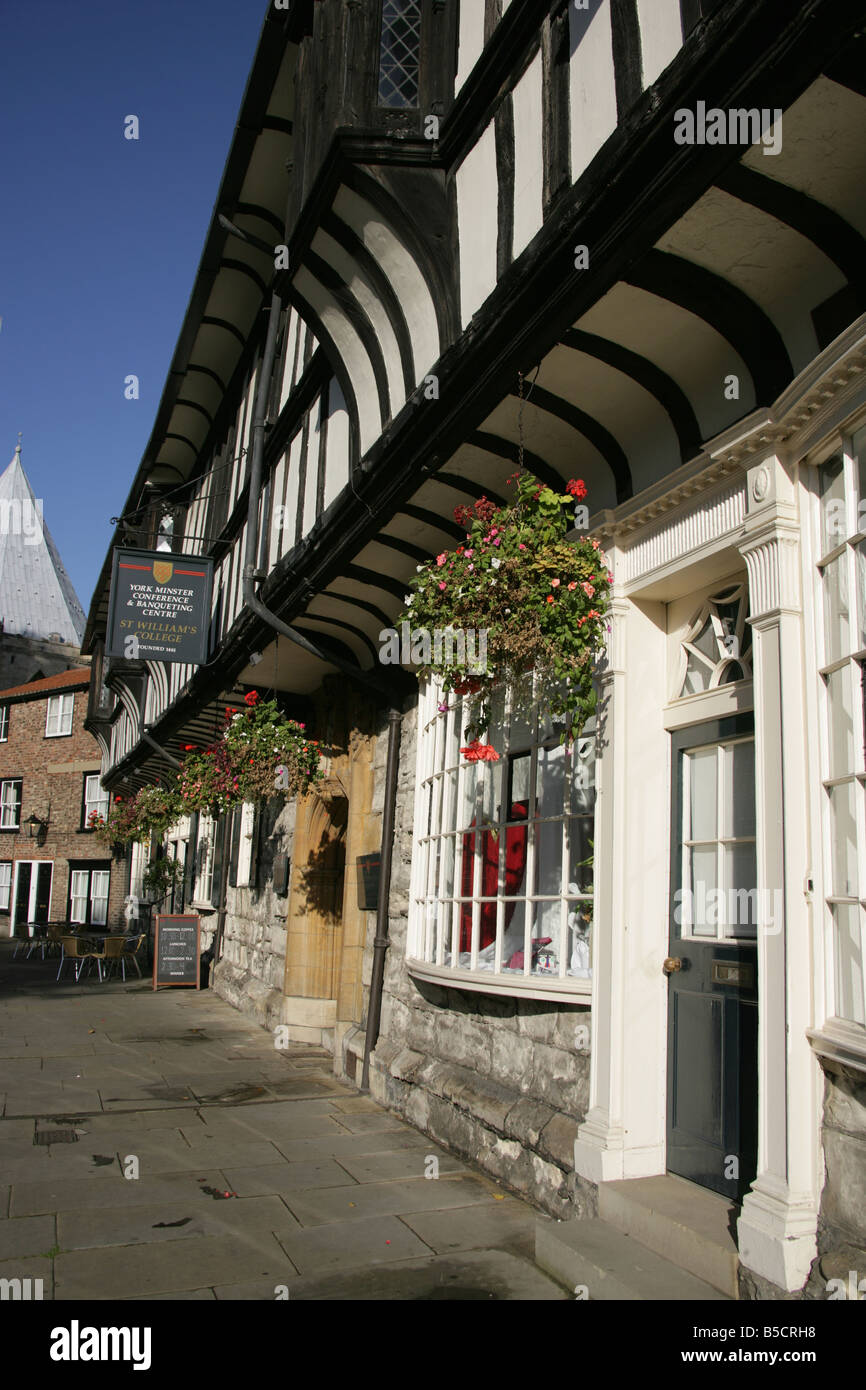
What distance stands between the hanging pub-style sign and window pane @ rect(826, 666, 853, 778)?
8.13m

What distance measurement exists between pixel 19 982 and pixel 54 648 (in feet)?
102

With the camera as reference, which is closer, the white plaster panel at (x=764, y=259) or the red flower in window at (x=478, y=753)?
the white plaster panel at (x=764, y=259)

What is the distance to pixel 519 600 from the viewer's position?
12.7ft

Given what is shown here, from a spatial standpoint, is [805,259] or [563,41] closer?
[805,259]

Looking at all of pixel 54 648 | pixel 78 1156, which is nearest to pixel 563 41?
pixel 78 1156

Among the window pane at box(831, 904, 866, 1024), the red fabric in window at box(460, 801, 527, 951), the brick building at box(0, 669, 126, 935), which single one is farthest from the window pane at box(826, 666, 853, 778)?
the brick building at box(0, 669, 126, 935)

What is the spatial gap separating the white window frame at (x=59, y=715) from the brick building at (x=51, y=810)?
3cm

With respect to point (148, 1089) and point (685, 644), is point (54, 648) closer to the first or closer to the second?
point (148, 1089)

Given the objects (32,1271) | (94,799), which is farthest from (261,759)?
(94,799)

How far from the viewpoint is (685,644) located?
4.43m

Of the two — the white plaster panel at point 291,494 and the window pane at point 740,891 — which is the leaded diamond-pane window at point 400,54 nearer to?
the white plaster panel at point 291,494

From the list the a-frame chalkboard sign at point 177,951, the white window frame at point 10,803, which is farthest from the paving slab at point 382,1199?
the white window frame at point 10,803

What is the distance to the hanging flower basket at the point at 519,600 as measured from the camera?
12.7 feet
